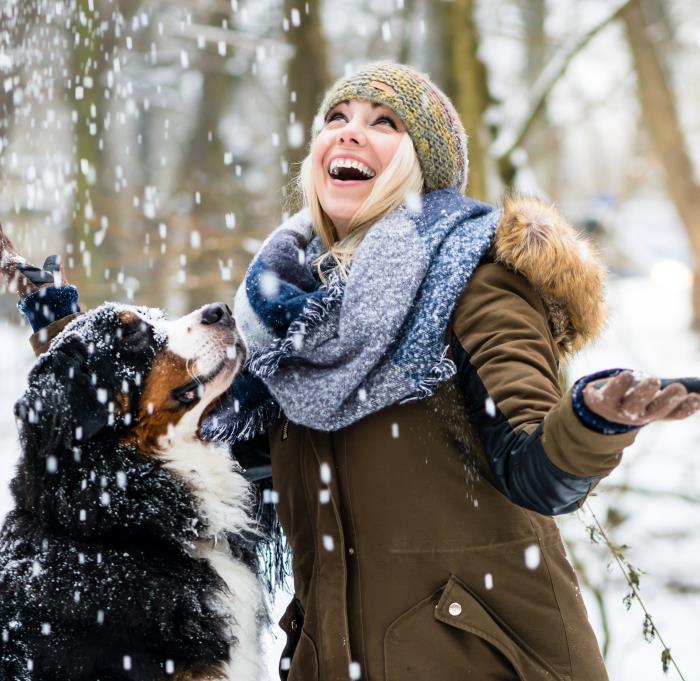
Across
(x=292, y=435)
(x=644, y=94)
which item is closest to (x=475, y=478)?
(x=292, y=435)

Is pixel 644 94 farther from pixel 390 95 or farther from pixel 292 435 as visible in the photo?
pixel 292 435

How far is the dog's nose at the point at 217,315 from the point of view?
9.74ft

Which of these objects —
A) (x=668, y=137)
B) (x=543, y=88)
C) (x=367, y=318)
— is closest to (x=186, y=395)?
(x=367, y=318)

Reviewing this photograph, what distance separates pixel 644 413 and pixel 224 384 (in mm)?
1653

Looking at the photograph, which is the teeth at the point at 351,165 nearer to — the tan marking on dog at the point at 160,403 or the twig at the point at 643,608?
the tan marking on dog at the point at 160,403

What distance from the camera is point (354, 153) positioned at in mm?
2705

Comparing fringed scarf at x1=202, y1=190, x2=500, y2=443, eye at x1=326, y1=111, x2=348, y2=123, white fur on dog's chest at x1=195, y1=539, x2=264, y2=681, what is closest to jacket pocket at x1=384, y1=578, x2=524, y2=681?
fringed scarf at x1=202, y1=190, x2=500, y2=443

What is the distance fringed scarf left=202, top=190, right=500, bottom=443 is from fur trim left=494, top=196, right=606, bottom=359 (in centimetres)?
7

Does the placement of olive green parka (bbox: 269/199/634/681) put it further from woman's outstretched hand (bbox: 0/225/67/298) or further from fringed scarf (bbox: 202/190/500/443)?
woman's outstretched hand (bbox: 0/225/67/298)

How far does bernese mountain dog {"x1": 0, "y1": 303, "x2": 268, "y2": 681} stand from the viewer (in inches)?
96.7

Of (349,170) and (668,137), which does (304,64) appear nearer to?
(349,170)

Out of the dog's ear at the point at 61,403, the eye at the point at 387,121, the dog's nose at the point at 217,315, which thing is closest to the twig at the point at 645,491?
the dog's nose at the point at 217,315

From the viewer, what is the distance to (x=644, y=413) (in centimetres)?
156

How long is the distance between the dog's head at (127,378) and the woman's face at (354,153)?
0.61 metres
